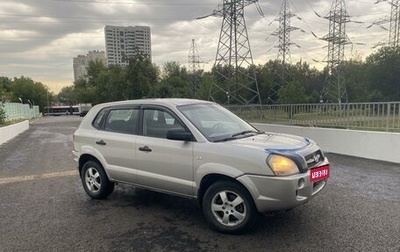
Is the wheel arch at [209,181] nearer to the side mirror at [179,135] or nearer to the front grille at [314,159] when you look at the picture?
the side mirror at [179,135]

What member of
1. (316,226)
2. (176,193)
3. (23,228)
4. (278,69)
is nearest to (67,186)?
(23,228)

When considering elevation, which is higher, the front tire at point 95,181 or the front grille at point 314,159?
the front grille at point 314,159

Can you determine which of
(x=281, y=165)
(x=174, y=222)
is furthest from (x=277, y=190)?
(x=174, y=222)

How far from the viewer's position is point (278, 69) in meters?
51.9

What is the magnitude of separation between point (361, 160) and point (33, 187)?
8067 millimetres

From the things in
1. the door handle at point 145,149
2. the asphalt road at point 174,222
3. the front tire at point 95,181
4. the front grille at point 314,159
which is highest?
the door handle at point 145,149

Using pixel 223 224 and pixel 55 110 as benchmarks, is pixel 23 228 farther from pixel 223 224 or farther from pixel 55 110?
pixel 55 110

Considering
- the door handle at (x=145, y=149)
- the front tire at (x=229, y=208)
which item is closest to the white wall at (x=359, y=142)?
the front tire at (x=229, y=208)

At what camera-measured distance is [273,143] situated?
4.07m

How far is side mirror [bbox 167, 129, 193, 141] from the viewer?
4.16 meters

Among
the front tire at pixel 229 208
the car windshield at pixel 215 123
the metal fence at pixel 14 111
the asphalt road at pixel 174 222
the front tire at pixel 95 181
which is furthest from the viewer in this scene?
the metal fence at pixel 14 111

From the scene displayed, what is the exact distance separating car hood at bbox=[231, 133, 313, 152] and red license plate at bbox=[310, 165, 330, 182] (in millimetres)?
338

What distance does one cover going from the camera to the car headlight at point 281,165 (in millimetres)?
3607

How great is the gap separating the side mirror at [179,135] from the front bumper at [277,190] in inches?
35.7
